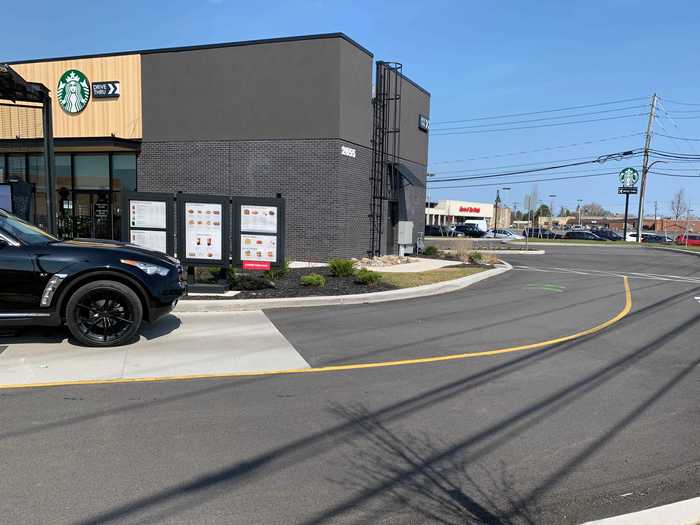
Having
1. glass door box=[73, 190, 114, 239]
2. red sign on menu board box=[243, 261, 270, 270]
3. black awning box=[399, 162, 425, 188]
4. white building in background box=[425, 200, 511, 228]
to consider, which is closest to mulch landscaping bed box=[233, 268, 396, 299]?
→ red sign on menu board box=[243, 261, 270, 270]

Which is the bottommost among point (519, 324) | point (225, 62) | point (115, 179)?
point (519, 324)

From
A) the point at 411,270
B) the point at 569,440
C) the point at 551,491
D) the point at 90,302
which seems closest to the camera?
the point at 551,491

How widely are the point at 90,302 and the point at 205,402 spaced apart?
2837 millimetres

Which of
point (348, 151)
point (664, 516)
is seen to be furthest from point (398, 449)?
point (348, 151)

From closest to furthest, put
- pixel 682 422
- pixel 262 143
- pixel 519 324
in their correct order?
pixel 682 422
pixel 519 324
pixel 262 143

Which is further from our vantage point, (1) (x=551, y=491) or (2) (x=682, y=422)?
(2) (x=682, y=422)

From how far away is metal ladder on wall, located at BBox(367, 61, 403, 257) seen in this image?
20.9 m

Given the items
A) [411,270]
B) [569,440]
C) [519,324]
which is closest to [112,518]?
[569,440]

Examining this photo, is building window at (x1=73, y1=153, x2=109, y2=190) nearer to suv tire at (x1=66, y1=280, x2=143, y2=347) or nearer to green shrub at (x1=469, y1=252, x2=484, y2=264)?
green shrub at (x1=469, y1=252, x2=484, y2=264)

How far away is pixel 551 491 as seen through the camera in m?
3.56

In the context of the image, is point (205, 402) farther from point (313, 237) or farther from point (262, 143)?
point (262, 143)

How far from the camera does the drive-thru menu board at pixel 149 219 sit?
11.0 metres

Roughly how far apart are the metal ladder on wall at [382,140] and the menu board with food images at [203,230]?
33.4 ft

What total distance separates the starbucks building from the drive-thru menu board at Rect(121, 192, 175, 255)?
7696mm
